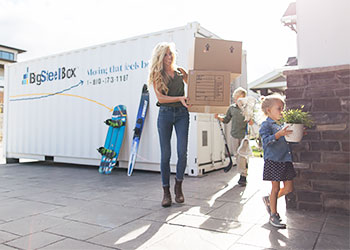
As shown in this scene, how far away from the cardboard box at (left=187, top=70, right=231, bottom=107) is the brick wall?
73cm

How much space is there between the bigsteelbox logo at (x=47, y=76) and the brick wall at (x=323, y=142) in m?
5.57

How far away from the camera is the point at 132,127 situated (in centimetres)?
614

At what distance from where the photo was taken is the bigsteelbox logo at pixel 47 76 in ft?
23.7

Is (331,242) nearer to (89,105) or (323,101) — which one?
(323,101)

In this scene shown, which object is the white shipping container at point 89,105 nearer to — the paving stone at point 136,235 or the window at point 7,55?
the paving stone at point 136,235

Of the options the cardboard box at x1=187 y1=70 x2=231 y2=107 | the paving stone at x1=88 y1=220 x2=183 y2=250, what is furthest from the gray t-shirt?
the paving stone at x1=88 y1=220 x2=183 y2=250

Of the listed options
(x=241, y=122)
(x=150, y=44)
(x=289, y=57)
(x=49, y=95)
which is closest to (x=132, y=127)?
(x=150, y=44)

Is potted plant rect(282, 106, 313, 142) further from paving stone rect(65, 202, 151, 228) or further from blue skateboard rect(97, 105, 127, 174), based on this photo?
blue skateboard rect(97, 105, 127, 174)

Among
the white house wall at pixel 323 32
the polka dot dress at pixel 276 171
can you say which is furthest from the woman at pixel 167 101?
the white house wall at pixel 323 32

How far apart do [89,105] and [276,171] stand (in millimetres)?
5128

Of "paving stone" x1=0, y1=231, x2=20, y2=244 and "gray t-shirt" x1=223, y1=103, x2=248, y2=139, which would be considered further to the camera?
"gray t-shirt" x1=223, y1=103, x2=248, y2=139

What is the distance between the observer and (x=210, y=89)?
3.00 metres

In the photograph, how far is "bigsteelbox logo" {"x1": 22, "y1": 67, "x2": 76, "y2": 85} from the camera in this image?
7227 mm

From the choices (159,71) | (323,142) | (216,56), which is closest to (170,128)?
(159,71)
